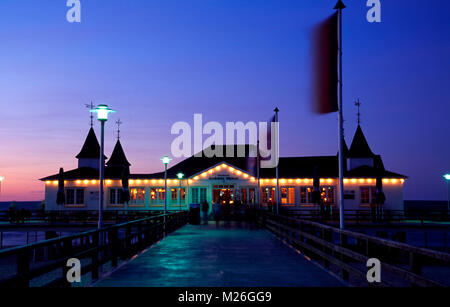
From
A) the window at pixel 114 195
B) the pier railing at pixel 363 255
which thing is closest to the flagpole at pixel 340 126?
the pier railing at pixel 363 255

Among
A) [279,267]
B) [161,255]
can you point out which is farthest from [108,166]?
[279,267]

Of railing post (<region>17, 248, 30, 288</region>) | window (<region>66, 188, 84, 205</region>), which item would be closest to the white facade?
window (<region>66, 188, 84, 205</region>)

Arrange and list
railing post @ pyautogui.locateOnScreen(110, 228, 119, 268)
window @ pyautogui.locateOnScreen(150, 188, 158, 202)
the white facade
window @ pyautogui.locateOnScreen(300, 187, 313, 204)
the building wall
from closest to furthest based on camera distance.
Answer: railing post @ pyautogui.locateOnScreen(110, 228, 119, 268)
the building wall
the white facade
window @ pyautogui.locateOnScreen(300, 187, 313, 204)
window @ pyautogui.locateOnScreen(150, 188, 158, 202)

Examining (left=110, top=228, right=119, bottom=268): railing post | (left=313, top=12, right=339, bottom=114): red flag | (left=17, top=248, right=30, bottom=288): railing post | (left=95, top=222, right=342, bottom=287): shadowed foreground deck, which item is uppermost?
(left=313, top=12, right=339, bottom=114): red flag

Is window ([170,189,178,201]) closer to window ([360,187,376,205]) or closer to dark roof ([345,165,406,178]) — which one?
dark roof ([345,165,406,178])

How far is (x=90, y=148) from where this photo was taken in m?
47.8

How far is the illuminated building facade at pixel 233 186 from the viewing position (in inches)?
1576

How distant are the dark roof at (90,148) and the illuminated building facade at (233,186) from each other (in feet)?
8.95

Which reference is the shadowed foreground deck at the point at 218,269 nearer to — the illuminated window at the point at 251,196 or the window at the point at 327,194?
the illuminated window at the point at 251,196

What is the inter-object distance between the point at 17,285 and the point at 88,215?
96.5 feet

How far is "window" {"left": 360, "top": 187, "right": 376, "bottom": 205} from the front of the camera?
39875 mm

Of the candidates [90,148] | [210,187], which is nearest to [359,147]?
[210,187]

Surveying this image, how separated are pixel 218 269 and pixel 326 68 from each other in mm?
5631

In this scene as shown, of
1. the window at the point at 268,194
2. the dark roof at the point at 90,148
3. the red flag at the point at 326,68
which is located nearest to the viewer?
the red flag at the point at 326,68
